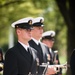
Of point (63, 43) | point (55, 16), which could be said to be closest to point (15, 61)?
point (55, 16)

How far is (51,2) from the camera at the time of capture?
1717 centimetres

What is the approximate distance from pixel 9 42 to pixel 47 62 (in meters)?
19.4

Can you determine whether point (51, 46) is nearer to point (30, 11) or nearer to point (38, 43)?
point (38, 43)

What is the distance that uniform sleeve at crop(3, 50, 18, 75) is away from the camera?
8.08m

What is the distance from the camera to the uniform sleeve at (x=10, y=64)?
808 centimetres

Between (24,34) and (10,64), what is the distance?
21.3 inches

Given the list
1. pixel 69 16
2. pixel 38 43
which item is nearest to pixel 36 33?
pixel 38 43

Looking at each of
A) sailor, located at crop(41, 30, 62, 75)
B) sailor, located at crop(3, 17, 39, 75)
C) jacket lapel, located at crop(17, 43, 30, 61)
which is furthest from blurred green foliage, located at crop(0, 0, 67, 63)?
jacket lapel, located at crop(17, 43, 30, 61)

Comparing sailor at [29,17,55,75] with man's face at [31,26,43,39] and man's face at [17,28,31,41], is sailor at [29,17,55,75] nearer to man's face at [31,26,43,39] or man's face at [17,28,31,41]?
man's face at [31,26,43,39]

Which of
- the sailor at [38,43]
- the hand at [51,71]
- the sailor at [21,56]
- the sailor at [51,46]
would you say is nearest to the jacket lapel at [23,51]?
the sailor at [21,56]

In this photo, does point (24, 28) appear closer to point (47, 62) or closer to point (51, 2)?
point (47, 62)

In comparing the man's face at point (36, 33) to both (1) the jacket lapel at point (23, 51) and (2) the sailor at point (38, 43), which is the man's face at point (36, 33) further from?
(1) the jacket lapel at point (23, 51)

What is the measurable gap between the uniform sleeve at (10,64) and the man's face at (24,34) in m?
0.29

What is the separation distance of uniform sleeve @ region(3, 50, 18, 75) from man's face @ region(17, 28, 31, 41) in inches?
11.6
